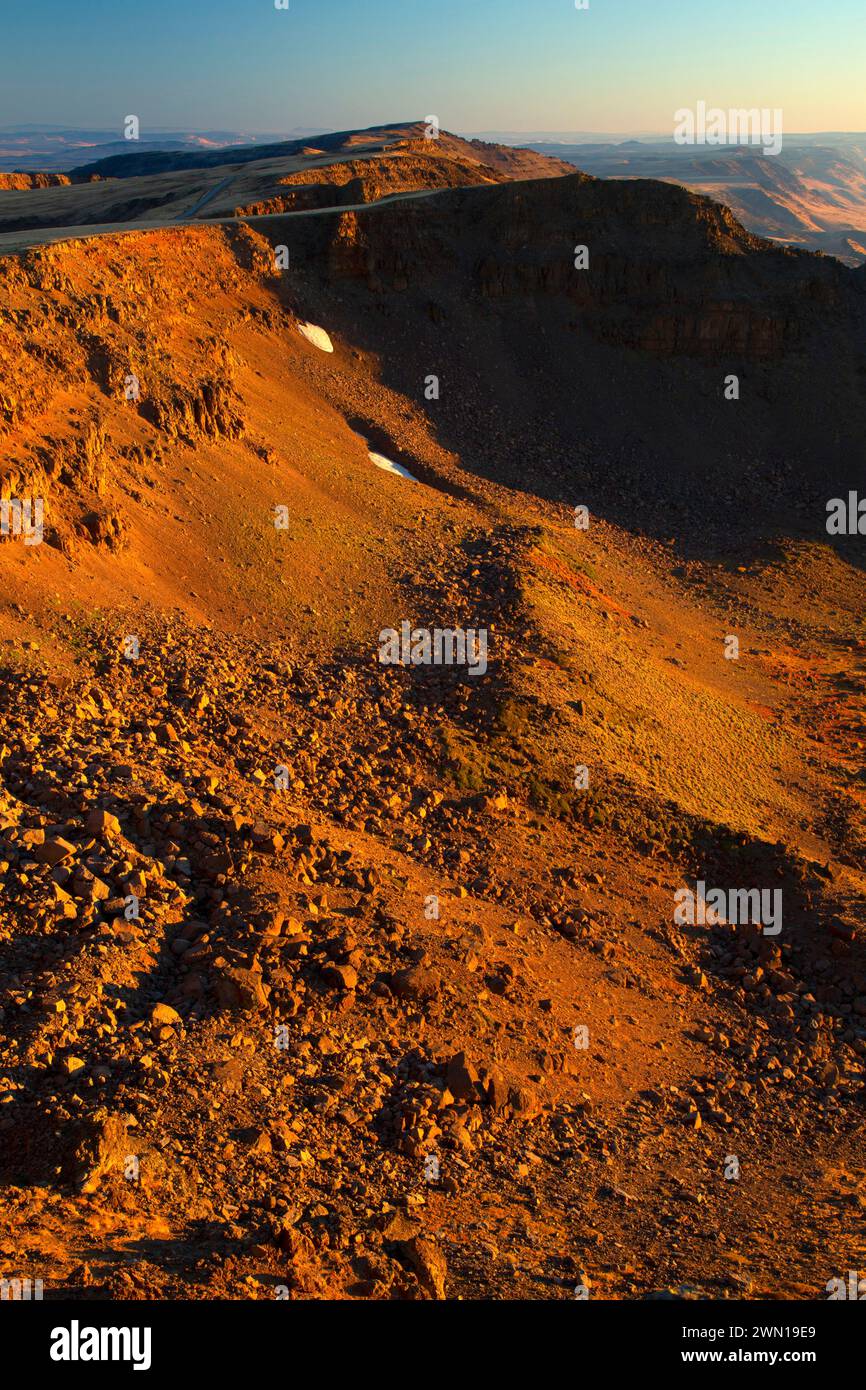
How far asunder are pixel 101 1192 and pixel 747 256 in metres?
35.9

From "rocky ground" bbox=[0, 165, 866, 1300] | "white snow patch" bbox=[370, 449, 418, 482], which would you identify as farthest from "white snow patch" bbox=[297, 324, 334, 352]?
"white snow patch" bbox=[370, 449, 418, 482]

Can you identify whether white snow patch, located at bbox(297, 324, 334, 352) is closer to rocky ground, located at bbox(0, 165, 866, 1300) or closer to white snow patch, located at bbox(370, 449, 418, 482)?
rocky ground, located at bbox(0, 165, 866, 1300)

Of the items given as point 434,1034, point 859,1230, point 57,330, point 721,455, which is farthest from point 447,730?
point 721,455

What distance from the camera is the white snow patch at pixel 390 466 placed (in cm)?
2753

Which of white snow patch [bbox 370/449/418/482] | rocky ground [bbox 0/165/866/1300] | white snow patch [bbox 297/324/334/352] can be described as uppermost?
white snow patch [bbox 297/324/334/352]

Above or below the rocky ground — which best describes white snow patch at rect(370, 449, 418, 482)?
above

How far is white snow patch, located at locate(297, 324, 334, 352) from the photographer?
31.1m

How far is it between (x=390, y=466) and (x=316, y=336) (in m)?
6.11

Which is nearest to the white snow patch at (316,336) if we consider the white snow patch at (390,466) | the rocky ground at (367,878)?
the rocky ground at (367,878)

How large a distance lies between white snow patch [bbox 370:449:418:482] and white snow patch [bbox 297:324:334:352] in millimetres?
4915

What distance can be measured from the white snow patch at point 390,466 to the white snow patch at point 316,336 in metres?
4.92

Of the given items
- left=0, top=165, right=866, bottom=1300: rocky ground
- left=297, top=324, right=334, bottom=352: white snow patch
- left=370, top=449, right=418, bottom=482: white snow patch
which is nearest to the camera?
left=0, top=165, right=866, bottom=1300: rocky ground

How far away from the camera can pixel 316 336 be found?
1235 inches

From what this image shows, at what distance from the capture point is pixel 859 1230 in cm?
973
